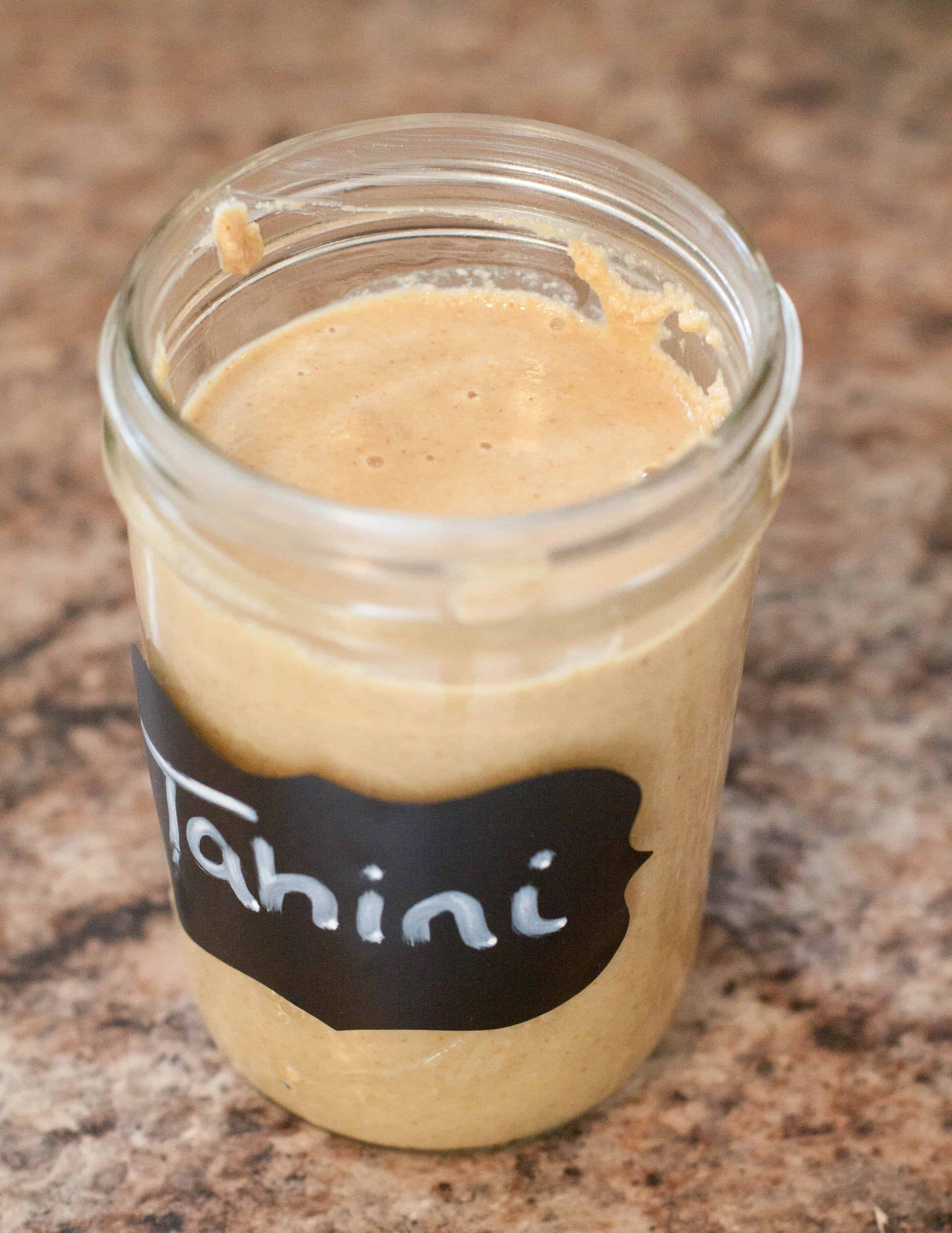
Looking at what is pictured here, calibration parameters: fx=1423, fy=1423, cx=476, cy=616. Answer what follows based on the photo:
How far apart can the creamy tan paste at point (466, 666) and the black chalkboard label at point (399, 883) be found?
0.04 ft

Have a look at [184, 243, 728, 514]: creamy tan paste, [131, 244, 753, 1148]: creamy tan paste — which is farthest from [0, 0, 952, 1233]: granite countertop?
[184, 243, 728, 514]: creamy tan paste

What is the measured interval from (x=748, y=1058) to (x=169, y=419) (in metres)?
0.47

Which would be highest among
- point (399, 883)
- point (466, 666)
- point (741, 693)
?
point (466, 666)

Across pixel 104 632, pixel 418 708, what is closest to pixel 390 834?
→ pixel 418 708

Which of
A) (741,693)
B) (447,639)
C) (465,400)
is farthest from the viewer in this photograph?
(741,693)

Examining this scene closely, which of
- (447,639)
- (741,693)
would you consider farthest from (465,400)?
(741,693)

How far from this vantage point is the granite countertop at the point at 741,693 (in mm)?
715

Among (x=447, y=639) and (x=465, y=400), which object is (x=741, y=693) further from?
(x=447, y=639)

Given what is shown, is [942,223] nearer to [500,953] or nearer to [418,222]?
[418,222]

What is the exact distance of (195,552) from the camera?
556 millimetres

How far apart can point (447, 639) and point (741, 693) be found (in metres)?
0.47

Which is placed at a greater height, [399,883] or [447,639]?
[447,639]

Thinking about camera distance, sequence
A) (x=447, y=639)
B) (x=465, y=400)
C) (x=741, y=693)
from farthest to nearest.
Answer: (x=741, y=693)
(x=465, y=400)
(x=447, y=639)

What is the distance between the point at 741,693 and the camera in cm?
95
